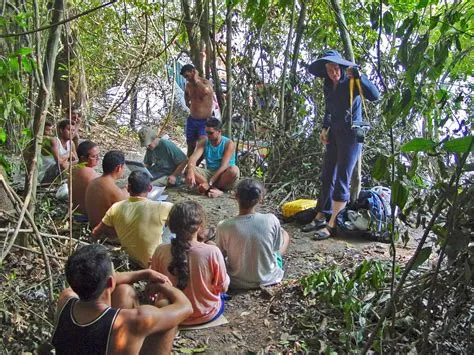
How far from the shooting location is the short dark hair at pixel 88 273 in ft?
8.40

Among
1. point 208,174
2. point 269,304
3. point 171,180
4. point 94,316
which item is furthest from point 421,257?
point 171,180

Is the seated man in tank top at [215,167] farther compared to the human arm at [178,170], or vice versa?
the human arm at [178,170]

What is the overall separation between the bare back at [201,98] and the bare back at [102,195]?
277cm

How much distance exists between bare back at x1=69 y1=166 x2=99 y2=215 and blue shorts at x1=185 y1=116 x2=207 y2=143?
2356 mm

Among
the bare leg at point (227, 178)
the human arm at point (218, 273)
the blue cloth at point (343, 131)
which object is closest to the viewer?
the human arm at point (218, 273)

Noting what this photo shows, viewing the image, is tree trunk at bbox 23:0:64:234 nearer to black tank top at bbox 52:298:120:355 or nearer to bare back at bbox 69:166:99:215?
black tank top at bbox 52:298:120:355

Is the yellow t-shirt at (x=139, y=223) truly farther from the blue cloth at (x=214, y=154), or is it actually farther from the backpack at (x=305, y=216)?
the blue cloth at (x=214, y=154)

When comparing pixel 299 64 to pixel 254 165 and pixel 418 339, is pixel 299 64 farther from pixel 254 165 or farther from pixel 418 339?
pixel 418 339

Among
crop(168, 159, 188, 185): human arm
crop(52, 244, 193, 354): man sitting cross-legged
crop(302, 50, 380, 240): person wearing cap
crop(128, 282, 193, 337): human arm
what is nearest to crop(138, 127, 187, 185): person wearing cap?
crop(168, 159, 188, 185): human arm

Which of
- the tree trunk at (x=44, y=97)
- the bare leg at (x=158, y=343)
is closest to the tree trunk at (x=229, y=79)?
the tree trunk at (x=44, y=97)

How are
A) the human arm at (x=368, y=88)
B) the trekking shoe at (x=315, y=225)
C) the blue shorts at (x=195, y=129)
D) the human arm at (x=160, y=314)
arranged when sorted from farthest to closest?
the blue shorts at (x=195, y=129) < the trekking shoe at (x=315, y=225) < the human arm at (x=368, y=88) < the human arm at (x=160, y=314)

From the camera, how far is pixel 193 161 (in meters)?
7.18

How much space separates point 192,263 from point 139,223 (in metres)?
0.97

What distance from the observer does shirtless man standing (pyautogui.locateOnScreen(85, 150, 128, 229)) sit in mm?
5105
